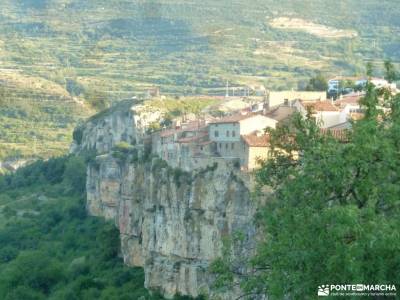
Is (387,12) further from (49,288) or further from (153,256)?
(153,256)

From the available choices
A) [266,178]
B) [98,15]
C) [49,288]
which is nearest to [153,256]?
[49,288]

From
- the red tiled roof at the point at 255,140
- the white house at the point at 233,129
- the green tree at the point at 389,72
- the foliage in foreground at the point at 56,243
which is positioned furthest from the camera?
the foliage in foreground at the point at 56,243

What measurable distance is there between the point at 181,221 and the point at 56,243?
24302 millimetres

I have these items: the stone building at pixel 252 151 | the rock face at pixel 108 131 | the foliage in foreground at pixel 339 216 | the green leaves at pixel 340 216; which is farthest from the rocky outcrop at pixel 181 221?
the rock face at pixel 108 131

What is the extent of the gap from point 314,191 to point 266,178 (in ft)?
7.11

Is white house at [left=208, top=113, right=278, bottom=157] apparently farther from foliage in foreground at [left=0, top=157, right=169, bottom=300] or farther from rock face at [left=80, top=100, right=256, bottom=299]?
foliage in foreground at [left=0, top=157, right=169, bottom=300]

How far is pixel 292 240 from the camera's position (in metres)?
18.3

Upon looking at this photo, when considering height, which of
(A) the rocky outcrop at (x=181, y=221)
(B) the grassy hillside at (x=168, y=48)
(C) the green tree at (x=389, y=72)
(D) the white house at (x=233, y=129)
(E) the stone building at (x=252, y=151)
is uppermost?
(C) the green tree at (x=389, y=72)

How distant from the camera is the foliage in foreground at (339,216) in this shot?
16.8 metres

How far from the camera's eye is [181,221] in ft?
133

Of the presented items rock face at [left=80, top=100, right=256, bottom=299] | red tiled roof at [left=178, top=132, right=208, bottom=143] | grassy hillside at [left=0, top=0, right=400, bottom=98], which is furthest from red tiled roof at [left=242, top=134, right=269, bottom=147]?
grassy hillside at [left=0, top=0, right=400, bottom=98]

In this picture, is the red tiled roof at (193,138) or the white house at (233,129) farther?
the red tiled roof at (193,138)

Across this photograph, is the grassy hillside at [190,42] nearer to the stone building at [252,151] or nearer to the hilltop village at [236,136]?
the hilltop village at [236,136]

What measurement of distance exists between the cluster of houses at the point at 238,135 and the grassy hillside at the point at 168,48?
56151mm
